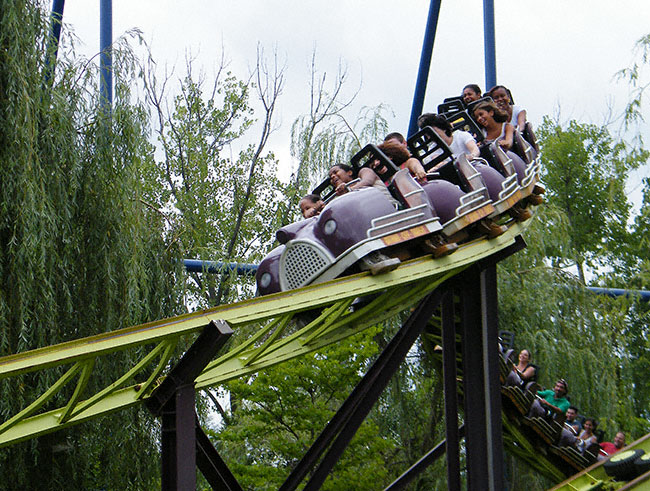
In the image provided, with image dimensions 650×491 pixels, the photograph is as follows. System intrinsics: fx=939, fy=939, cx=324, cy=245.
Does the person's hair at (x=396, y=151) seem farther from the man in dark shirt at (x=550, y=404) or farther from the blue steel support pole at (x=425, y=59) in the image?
the blue steel support pole at (x=425, y=59)

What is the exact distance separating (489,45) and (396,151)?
7128 mm

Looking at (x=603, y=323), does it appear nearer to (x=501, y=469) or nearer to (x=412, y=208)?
(x=501, y=469)

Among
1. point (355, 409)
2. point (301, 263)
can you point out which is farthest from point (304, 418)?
point (301, 263)

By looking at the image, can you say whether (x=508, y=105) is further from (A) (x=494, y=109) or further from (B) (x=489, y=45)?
(B) (x=489, y=45)

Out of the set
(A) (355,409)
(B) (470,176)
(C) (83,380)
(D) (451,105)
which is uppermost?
(D) (451,105)

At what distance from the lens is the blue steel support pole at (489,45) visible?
42.9 ft

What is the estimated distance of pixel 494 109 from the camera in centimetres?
788

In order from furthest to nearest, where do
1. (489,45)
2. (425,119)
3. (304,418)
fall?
1. (489,45)
2. (304,418)
3. (425,119)

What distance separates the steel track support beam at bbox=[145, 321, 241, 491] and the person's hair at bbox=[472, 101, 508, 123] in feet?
12.4

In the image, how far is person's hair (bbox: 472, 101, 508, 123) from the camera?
310 inches

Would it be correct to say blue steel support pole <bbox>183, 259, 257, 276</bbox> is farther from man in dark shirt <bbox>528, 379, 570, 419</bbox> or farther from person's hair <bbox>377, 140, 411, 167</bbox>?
person's hair <bbox>377, 140, 411, 167</bbox>

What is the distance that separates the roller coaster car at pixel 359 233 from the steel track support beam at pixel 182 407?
113 cm

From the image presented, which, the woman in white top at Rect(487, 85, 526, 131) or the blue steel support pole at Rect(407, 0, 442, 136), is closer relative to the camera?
the woman in white top at Rect(487, 85, 526, 131)

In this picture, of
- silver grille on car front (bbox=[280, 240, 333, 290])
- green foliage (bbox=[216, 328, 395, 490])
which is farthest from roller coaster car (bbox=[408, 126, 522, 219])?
green foliage (bbox=[216, 328, 395, 490])
